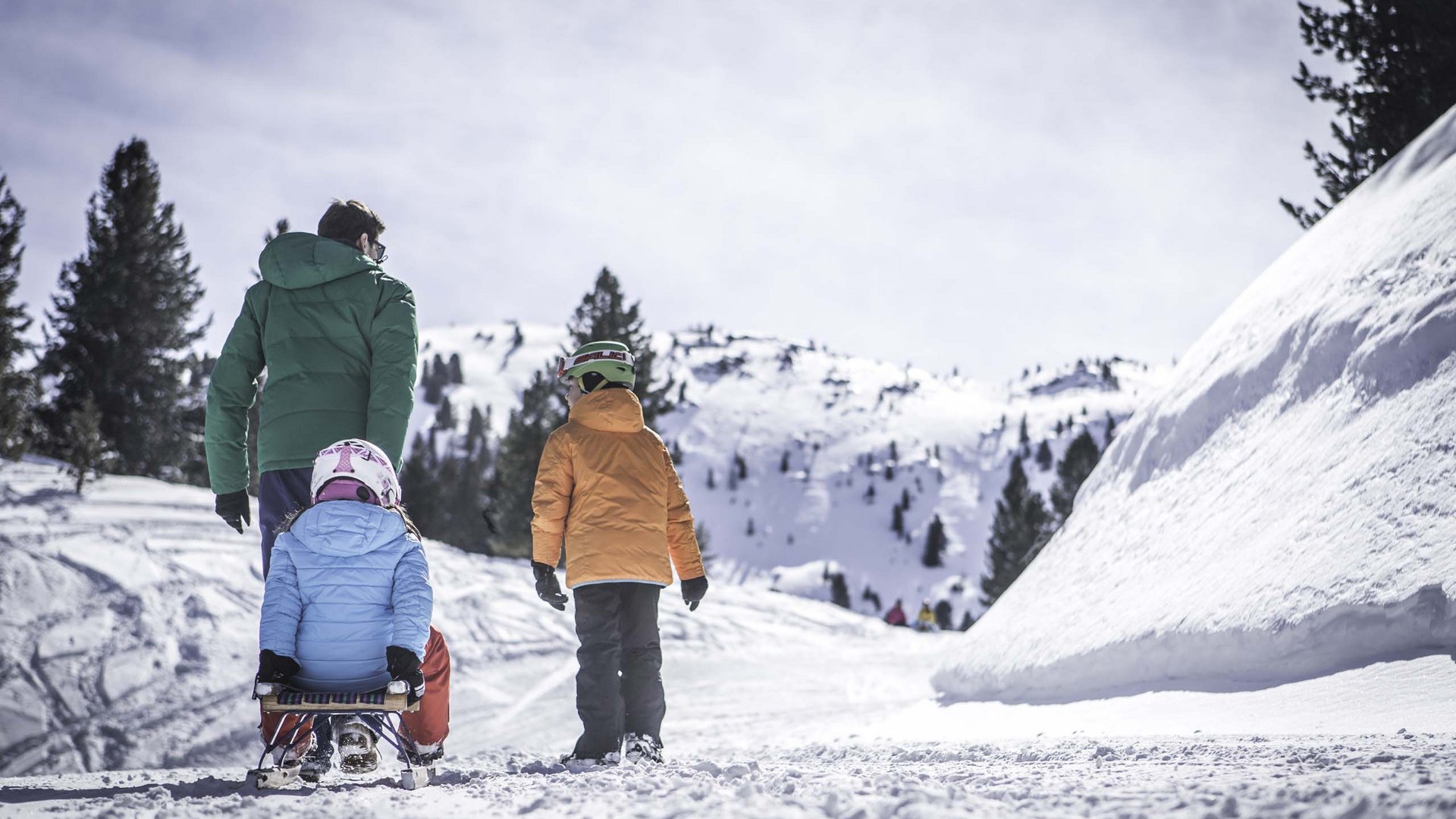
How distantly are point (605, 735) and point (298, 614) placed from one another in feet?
4.62

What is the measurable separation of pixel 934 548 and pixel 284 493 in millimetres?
156427

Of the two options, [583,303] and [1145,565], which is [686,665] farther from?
[583,303]

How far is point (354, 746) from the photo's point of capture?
3037mm

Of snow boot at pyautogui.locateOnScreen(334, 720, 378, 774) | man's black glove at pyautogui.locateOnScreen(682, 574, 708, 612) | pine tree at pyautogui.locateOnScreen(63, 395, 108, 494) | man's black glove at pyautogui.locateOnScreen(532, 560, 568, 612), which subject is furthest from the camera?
pine tree at pyautogui.locateOnScreen(63, 395, 108, 494)

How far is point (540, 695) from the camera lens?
29.4ft

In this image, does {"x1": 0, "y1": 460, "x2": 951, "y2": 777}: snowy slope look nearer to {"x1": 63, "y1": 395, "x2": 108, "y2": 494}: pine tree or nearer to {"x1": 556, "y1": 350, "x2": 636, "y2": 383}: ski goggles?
{"x1": 63, "y1": 395, "x2": 108, "y2": 494}: pine tree

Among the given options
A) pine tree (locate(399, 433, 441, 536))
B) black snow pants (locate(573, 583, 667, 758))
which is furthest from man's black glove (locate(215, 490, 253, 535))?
pine tree (locate(399, 433, 441, 536))

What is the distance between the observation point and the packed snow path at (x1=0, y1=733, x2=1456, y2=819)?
2.01 meters

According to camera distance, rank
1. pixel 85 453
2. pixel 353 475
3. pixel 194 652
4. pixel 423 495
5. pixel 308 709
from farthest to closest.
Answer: pixel 423 495 < pixel 85 453 < pixel 194 652 < pixel 353 475 < pixel 308 709

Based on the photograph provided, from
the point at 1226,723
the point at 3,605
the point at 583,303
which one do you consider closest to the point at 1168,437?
the point at 1226,723

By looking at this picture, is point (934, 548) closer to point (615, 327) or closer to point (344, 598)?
point (615, 327)

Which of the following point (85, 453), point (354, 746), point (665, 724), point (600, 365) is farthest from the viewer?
point (85, 453)

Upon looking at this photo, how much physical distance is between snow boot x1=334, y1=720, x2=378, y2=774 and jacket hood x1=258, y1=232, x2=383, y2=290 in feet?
6.32

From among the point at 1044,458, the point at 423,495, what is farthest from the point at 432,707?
the point at 1044,458
